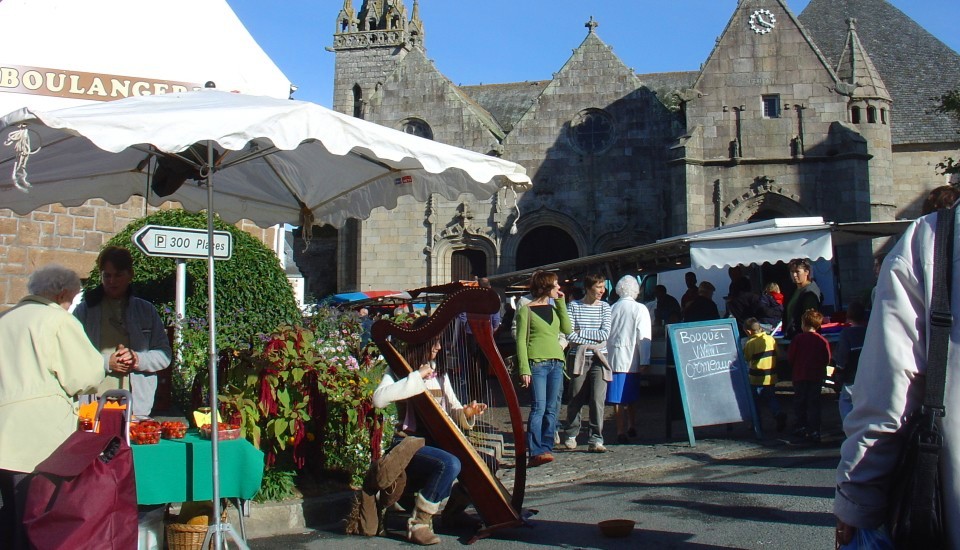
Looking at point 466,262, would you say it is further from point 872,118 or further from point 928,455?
point 928,455

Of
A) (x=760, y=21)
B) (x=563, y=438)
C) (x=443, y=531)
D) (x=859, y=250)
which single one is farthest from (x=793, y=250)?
(x=760, y=21)

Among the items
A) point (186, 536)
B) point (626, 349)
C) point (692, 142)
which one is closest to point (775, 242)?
point (626, 349)

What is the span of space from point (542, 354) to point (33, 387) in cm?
485

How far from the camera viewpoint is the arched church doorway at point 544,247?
992 inches

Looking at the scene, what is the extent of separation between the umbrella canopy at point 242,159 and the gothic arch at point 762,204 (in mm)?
15804

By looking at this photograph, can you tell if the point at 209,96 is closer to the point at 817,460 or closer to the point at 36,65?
the point at 36,65

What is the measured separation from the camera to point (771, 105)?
22.2m

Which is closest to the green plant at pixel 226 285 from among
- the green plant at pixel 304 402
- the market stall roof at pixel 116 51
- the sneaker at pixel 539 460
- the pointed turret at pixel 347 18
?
the market stall roof at pixel 116 51

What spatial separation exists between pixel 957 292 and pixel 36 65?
7.78 meters

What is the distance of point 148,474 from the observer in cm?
475

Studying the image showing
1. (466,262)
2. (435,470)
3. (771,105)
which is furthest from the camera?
(466,262)

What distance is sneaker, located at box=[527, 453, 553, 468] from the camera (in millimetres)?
8164

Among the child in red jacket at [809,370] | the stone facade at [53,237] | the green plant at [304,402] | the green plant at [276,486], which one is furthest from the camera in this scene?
the stone facade at [53,237]

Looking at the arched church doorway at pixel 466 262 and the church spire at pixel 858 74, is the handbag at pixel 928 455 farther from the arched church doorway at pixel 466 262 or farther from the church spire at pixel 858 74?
the arched church doorway at pixel 466 262
